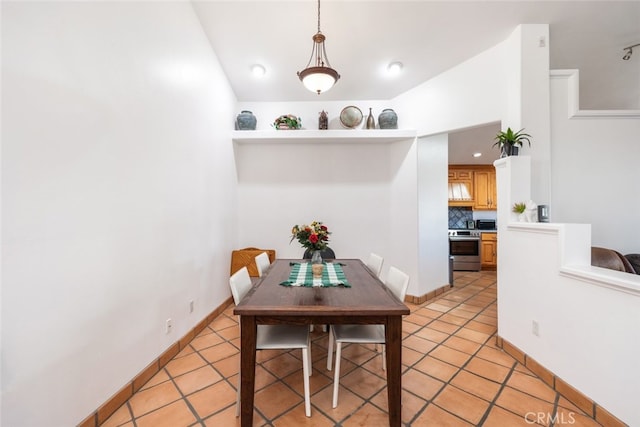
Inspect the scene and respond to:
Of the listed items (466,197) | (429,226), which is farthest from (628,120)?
(466,197)

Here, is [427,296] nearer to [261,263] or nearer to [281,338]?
[261,263]

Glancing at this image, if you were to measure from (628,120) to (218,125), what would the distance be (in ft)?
14.6

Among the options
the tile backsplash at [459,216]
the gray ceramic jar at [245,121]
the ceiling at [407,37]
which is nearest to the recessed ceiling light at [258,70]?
the ceiling at [407,37]

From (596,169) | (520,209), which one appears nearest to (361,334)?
(520,209)

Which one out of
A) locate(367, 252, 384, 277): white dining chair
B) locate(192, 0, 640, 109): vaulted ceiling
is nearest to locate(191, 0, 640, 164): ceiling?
locate(192, 0, 640, 109): vaulted ceiling

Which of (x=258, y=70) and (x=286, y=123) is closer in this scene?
(x=258, y=70)

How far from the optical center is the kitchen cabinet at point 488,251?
5180mm

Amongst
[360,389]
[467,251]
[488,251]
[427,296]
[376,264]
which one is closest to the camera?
[360,389]

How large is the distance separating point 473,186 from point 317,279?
4984mm

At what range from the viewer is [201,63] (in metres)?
2.68

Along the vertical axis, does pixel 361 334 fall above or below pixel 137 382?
above

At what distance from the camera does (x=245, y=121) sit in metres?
3.62

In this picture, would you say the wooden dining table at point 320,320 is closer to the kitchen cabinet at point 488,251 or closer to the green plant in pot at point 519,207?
the green plant in pot at point 519,207

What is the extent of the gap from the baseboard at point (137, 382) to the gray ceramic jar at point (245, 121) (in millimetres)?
2645
